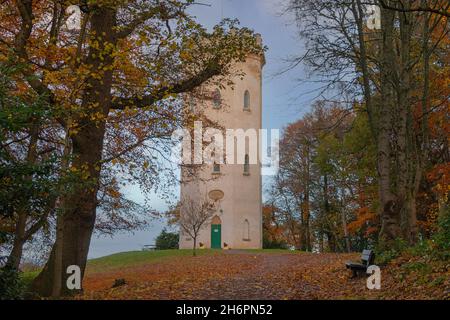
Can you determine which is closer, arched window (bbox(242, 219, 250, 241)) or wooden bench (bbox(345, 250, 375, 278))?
wooden bench (bbox(345, 250, 375, 278))

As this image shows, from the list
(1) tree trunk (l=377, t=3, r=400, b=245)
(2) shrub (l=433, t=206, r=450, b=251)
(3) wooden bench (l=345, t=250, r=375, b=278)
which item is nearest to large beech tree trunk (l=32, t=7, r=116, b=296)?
(3) wooden bench (l=345, t=250, r=375, b=278)

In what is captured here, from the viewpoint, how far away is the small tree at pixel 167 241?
48216mm

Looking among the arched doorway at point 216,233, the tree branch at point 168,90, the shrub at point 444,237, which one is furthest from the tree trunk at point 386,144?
the arched doorway at point 216,233

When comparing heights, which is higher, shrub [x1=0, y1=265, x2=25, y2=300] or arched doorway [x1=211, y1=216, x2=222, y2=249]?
arched doorway [x1=211, y1=216, x2=222, y2=249]

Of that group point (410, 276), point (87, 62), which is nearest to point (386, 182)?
point (410, 276)

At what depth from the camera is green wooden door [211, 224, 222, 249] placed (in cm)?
4109

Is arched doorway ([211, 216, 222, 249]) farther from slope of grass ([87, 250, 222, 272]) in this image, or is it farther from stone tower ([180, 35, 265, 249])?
slope of grass ([87, 250, 222, 272])

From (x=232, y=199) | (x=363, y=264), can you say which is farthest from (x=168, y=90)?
(x=232, y=199)

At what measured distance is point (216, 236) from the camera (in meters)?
41.3

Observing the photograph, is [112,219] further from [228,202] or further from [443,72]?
[228,202]

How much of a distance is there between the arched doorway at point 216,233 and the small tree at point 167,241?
7.52 metres

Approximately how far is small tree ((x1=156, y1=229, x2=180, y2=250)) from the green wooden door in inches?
295

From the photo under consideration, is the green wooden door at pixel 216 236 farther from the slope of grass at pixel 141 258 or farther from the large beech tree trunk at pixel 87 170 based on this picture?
the large beech tree trunk at pixel 87 170

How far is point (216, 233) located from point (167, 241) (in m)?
8.52
